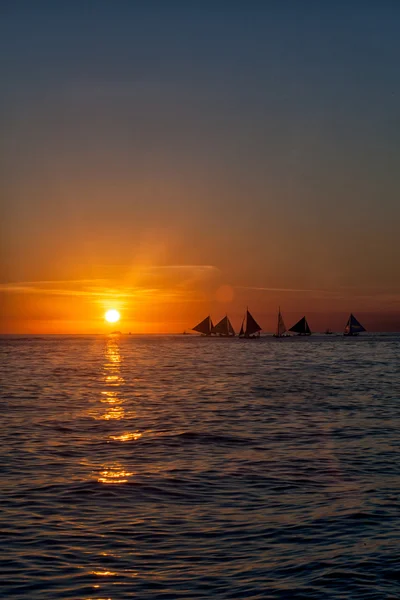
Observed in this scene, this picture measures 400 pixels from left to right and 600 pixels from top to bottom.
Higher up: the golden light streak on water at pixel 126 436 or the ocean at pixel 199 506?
the golden light streak on water at pixel 126 436

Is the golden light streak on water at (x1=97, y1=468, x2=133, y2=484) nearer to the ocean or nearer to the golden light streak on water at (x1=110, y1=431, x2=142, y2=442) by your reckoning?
the ocean

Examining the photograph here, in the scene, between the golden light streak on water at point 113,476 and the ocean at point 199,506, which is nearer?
the ocean at point 199,506

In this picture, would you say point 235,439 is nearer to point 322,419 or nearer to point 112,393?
point 322,419

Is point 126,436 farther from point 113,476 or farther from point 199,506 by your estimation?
point 199,506

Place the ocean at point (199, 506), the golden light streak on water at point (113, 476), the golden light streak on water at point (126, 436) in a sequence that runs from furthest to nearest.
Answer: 1. the golden light streak on water at point (126, 436)
2. the golden light streak on water at point (113, 476)
3. the ocean at point (199, 506)

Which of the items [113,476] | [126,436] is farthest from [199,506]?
[126,436]

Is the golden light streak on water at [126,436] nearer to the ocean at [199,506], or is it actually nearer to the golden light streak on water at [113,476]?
the ocean at [199,506]

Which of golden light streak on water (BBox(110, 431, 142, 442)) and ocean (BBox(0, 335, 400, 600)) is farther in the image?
golden light streak on water (BBox(110, 431, 142, 442))

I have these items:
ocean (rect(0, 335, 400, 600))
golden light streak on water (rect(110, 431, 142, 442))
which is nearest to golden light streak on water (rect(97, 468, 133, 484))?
ocean (rect(0, 335, 400, 600))

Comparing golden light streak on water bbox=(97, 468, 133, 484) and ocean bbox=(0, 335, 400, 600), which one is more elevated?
golden light streak on water bbox=(97, 468, 133, 484)

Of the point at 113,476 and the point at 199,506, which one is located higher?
the point at 113,476

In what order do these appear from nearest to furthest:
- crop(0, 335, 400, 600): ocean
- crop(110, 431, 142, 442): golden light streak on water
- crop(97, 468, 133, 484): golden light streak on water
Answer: crop(0, 335, 400, 600): ocean → crop(97, 468, 133, 484): golden light streak on water → crop(110, 431, 142, 442): golden light streak on water

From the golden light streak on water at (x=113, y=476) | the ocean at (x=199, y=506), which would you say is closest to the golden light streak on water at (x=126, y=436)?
the ocean at (x=199, y=506)

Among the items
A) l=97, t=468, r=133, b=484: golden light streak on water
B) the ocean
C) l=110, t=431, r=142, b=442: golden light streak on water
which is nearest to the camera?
the ocean
